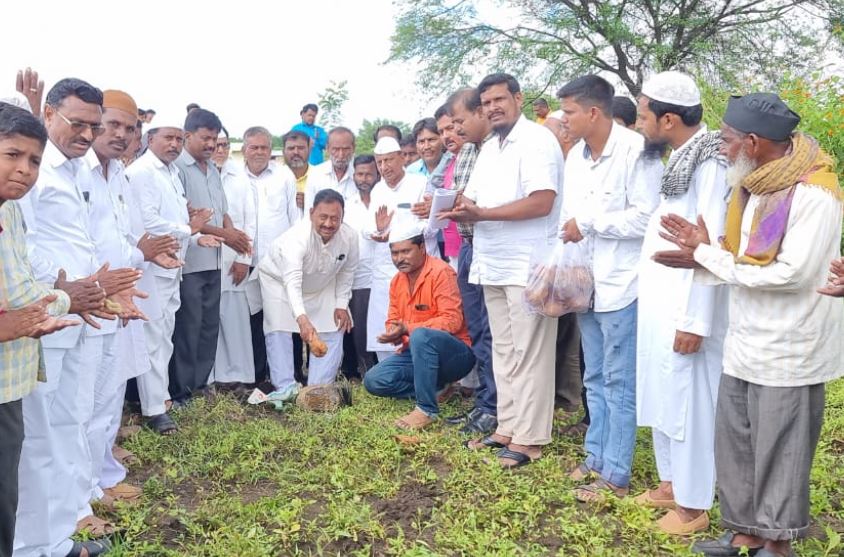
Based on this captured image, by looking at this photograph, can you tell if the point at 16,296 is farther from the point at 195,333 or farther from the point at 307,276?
the point at 307,276

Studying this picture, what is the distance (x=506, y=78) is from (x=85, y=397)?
290cm

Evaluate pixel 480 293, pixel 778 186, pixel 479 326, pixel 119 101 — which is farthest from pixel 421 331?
pixel 778 186

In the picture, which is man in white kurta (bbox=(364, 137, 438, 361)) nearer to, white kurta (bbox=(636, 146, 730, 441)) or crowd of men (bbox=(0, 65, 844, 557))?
crowd of men (bbox=(0, 65, 844, 557))

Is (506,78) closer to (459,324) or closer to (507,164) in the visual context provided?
(507,164)

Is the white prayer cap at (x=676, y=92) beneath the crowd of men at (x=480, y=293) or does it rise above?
above

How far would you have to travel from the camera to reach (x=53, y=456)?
10.3 feet

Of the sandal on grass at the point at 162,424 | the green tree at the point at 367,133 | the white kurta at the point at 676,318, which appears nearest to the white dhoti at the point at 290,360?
the sandal on grass at the point at 162,424

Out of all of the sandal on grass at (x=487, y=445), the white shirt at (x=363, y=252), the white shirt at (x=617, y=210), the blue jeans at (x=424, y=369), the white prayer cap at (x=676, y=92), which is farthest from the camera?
the white shirt at (x=363, y=252)

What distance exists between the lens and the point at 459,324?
18.1 ft

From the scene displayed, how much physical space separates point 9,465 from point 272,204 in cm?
433

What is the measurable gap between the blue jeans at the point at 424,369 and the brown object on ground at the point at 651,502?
5.92 feet

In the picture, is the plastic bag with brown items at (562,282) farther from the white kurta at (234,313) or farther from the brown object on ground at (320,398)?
the white kurta at (234,313)

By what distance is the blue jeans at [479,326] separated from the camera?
16.8ft


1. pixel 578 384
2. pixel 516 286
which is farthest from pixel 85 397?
pixel 578 384
